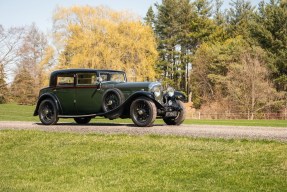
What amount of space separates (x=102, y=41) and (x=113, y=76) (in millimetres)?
32226

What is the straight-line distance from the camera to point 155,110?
42.7ft

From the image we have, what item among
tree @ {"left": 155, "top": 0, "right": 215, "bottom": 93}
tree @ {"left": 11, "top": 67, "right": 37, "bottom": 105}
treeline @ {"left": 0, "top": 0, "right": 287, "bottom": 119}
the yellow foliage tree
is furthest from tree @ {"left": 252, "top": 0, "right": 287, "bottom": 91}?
tree @ {"left": 11, "top": 67, "right": 37, "bottom": 105}

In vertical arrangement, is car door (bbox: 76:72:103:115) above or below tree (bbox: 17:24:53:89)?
below

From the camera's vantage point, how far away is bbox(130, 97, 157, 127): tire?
13.0 meters

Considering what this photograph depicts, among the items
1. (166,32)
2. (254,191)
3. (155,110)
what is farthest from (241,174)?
(166,32)

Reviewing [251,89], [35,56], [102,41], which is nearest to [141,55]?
[102,41]

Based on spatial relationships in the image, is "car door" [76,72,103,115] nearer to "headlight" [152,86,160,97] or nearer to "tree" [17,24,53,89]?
"headlight" [152,86,160,97]

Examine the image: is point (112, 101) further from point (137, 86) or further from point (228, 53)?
point (228, 53)

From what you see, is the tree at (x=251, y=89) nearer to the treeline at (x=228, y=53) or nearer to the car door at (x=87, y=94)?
the treeline at (x=228, y=53)

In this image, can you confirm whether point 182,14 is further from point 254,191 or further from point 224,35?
point 254,191

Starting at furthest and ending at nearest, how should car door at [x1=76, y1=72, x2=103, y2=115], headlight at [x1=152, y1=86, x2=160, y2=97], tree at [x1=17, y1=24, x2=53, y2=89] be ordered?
1. tree at [x1=17, y1=24, x2=53, y2=89]
2. car door at [x1=76, y1=72, x2=103, y2=115]
3. headlight at [x1=152, y1=86, x2=160, y2=97]

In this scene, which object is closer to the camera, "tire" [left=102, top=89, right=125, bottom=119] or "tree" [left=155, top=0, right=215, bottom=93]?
"tire" [left=102, top=89, right=125, bottom=119]

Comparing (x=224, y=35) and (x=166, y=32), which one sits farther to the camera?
(x=166, y=32)

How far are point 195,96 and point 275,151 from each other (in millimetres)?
57399
